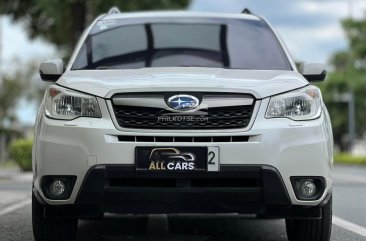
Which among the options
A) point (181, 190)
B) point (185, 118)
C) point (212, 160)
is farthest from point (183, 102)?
point (181, 190)

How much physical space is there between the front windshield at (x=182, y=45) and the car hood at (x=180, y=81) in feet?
1.69

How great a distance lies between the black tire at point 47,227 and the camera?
4515mm

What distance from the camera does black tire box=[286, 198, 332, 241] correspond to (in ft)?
15.1

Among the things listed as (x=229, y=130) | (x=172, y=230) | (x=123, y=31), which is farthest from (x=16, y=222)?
(x=229, y=130)

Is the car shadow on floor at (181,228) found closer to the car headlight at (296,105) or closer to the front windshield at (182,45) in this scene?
the front windshield at (182,45)

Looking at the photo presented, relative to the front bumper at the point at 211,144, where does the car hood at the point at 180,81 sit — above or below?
above

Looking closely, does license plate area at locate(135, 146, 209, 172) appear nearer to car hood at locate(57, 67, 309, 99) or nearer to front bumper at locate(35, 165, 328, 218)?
front bumper at locate(35, 165, 328, 218)

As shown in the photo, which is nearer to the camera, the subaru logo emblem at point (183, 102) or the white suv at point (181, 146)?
the white suv at point (181, 146)

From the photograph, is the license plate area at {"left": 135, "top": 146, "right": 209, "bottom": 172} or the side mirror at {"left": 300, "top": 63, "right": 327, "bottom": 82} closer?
the license plate area at {"left": 135, "top": 146, "right": 209, "bottom": 172}

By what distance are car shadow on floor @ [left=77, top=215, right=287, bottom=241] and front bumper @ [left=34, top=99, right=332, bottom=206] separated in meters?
1.43

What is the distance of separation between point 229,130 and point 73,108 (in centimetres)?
102

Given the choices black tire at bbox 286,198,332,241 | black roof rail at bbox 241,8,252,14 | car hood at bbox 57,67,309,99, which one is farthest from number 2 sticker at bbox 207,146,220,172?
black roof rail at bbox 241,8,252,14

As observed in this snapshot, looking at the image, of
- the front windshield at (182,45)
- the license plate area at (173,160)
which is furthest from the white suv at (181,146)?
the front windshield at (182,45)

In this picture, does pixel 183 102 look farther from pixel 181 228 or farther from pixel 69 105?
pixel 181 228
